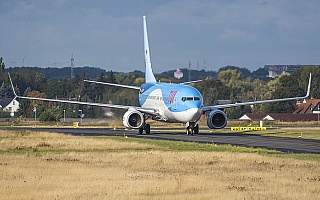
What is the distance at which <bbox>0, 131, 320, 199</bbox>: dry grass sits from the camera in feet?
74.3

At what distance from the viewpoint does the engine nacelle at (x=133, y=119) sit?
62.2 metres

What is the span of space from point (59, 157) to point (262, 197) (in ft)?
53.8

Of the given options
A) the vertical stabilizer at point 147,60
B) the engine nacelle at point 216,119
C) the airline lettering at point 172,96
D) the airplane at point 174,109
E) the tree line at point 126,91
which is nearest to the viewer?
the airplane at point 174,109

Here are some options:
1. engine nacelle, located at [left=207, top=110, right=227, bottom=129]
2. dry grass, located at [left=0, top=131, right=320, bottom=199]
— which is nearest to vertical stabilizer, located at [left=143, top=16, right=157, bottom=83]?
engine nacelle, located at [left=207, top=110, right=227, bottom=129]

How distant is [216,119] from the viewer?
202ft

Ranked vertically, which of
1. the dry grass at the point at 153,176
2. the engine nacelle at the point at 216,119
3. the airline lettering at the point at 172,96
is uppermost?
the airline lettering at the point at 172,96

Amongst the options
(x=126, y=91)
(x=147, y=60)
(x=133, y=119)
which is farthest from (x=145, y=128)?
(x=126, y=91)

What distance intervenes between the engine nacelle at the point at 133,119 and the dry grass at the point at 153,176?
2104 cm

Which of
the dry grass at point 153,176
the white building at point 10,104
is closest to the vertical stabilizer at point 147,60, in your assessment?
the dry grass at point 153,176

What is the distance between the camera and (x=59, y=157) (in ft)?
119

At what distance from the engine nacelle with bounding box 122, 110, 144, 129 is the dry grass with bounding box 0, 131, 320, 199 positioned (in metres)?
21.0

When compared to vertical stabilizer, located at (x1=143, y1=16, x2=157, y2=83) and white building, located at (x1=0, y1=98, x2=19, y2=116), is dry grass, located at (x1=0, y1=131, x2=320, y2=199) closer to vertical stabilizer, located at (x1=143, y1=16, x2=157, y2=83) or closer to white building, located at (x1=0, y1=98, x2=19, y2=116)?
vertical stabilizer, located at (x1=143, y1=16, x2=157, y2=83)

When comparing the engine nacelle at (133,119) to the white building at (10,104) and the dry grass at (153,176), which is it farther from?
the white building at (10,104)

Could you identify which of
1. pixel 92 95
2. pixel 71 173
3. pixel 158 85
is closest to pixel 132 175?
pixel 71 173
